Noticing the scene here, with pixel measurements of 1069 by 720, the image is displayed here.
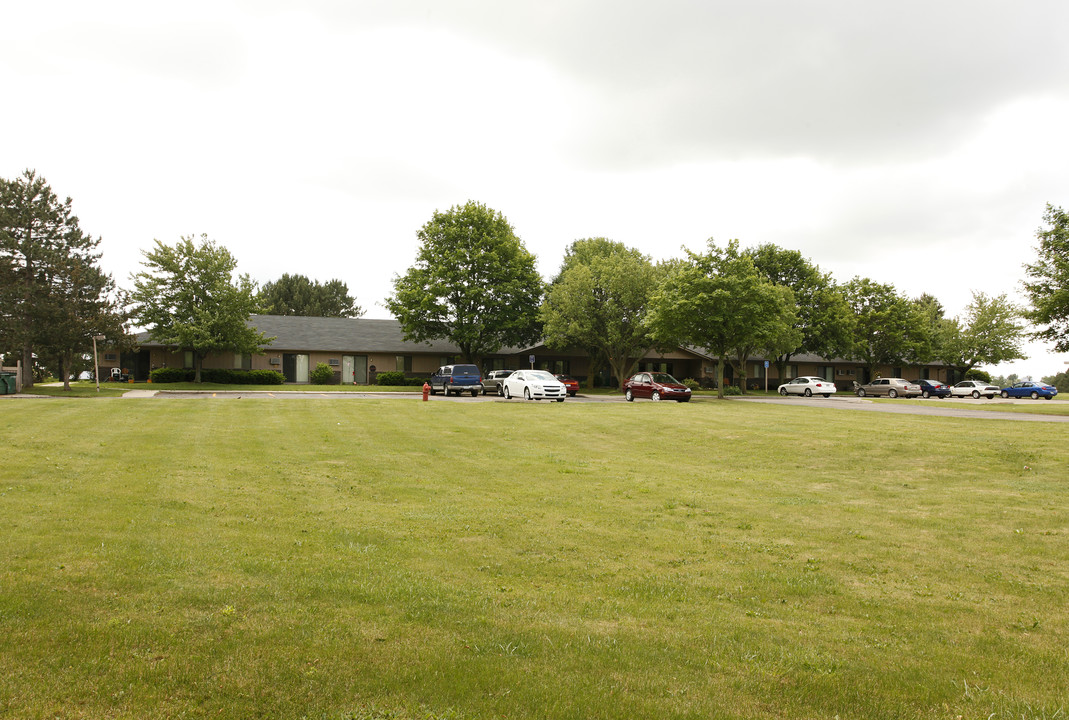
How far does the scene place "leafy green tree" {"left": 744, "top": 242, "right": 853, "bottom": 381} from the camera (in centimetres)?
5931

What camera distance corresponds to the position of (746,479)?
1286 centimetres

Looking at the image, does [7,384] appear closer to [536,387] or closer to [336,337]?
[336,337]

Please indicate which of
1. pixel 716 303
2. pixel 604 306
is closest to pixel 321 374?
pixel 604 306

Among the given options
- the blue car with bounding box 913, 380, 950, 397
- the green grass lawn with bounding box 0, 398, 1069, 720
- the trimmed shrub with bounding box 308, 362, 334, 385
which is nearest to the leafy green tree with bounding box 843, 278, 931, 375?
the blue car with bounding box 913, 380, 950, 397

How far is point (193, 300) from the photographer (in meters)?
45.0

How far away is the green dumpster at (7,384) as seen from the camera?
34.7 meters

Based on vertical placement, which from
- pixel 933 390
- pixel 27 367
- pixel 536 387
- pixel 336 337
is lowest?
pixel 933 390

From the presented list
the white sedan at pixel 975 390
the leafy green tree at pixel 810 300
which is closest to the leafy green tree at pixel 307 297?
the leafy green tree at pixel 810 300

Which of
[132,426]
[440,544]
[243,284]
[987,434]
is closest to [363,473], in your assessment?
[440,544]

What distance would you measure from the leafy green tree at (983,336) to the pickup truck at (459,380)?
54.1 meters

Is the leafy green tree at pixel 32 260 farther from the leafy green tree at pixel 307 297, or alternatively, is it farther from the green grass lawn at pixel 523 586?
the leafy green tree at pixel 307 297

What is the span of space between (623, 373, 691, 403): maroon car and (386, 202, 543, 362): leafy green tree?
575 inches

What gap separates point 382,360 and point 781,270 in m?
35.9

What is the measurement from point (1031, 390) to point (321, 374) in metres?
55.6
